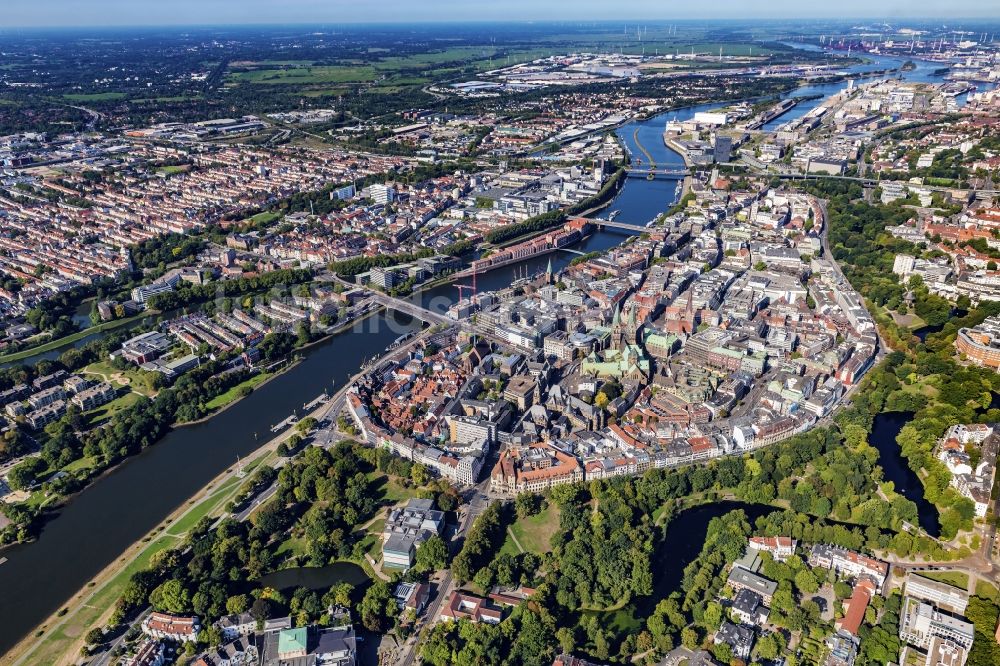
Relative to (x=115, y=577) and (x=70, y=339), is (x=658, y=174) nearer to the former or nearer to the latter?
(x=70, y=339)

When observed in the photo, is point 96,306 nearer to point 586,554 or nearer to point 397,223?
point 397,223

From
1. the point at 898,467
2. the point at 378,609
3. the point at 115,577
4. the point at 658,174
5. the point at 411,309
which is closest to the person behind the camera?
the point at 378,609

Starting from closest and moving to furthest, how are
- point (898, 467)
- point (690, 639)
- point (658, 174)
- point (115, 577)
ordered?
point (690, 639), point (115, 577), point (898, 467), point (658, 174)

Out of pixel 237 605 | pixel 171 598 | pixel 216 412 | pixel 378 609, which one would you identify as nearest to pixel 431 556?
pixel 378 609

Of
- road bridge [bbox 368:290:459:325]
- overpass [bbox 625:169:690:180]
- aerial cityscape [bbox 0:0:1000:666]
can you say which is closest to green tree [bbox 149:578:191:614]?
aerial cityscape [bbox 0:0:1000:666]

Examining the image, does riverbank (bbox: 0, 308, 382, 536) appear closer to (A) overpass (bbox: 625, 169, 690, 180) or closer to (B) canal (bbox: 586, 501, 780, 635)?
(B) canal (bbox: 586, 501, 780, 635)

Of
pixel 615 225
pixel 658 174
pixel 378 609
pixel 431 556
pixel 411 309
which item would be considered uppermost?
pixel 658 174

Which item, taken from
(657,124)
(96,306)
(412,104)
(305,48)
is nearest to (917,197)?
(657,124)

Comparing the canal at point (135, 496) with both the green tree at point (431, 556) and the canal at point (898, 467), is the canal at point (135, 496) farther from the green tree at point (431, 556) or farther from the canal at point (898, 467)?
the canal at point (898, 467)
